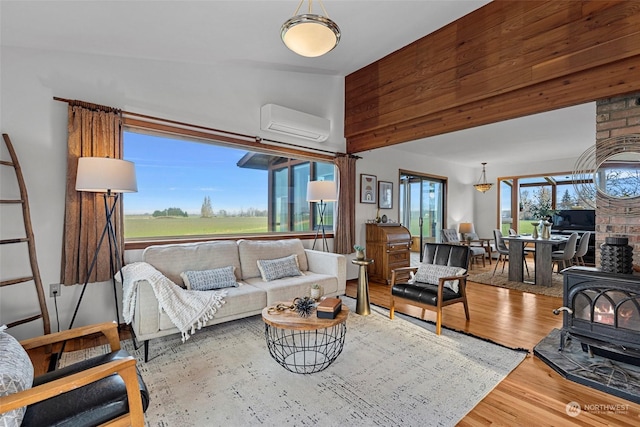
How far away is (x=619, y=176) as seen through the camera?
259cm

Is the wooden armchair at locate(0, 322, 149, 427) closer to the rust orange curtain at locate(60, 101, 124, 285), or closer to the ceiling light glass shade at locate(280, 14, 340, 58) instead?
the rust orange curtain at locate(60, 101, 124, 285)

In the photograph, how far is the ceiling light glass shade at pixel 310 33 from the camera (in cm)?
204

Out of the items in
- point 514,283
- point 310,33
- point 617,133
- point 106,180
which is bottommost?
point 514,283

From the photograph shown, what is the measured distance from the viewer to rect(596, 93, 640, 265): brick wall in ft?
8.39

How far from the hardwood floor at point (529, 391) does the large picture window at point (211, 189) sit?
239 cm

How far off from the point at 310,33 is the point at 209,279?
242cm

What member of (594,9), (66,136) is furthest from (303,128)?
(594,9)

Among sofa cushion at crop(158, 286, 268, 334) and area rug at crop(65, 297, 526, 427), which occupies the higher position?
sofa cushion at crop(158, 286, 268, 334)

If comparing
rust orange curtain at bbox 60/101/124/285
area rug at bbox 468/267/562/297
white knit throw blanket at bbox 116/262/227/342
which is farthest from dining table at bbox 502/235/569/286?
rust orange curtain at bbox 60/101/124/285

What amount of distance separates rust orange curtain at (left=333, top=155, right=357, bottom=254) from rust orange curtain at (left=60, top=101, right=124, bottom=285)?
3062mm

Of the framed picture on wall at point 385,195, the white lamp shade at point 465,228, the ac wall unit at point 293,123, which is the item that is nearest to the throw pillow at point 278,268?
the ac wall unit at point 293,123

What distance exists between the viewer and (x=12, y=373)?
A: 117cm

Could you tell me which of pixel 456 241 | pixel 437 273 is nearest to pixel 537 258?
pixel 456 241

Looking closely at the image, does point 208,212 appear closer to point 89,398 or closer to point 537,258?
point 89,398
